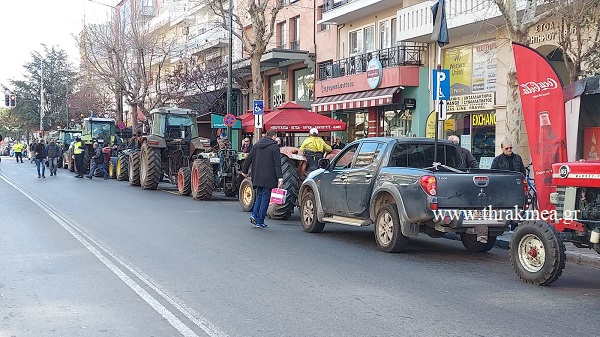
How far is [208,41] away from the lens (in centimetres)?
4303

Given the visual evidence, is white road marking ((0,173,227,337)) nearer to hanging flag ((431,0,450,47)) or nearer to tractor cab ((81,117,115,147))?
hanging flag ((431,0,450,47))

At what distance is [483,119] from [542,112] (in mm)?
12631

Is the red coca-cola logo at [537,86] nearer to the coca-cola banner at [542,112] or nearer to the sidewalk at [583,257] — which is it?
the coca-cola banner at [542,112]

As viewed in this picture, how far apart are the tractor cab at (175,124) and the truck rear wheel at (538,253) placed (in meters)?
16.5

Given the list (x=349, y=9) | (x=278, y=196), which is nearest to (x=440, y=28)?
(x=278, y=196)

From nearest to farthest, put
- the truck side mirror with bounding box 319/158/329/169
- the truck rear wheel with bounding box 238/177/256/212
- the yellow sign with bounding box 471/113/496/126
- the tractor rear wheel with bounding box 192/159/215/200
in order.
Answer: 1. the truck side mirror with bounding box 319/158/329/169
2. the truck rear wheel with bounding box 238/177/256/212
3. the tractor rear wheel with bounding box 192/159/215/200
4. the yellow sign with bounding box 471/113/496/126

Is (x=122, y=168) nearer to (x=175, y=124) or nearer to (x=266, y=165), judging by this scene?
(x=175, y=124)

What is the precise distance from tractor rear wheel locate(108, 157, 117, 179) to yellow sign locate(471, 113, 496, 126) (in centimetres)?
1458

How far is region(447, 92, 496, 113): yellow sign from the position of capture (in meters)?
22.0

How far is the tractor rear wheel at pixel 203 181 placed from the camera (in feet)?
62.1

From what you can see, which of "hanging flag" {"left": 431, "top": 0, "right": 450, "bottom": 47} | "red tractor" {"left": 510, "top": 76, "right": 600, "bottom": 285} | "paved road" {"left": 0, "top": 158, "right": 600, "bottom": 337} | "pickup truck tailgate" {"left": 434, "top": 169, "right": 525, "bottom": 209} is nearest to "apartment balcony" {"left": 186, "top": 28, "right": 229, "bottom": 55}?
"hanging flag" {"left": 431, "top": 0, "right": 450, "bottom": 47}

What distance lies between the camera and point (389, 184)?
10062 mm

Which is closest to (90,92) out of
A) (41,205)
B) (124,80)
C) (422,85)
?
(124,80)

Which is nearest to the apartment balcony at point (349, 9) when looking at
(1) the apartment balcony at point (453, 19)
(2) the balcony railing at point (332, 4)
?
(2) the balcony railing at point (332, 4)
